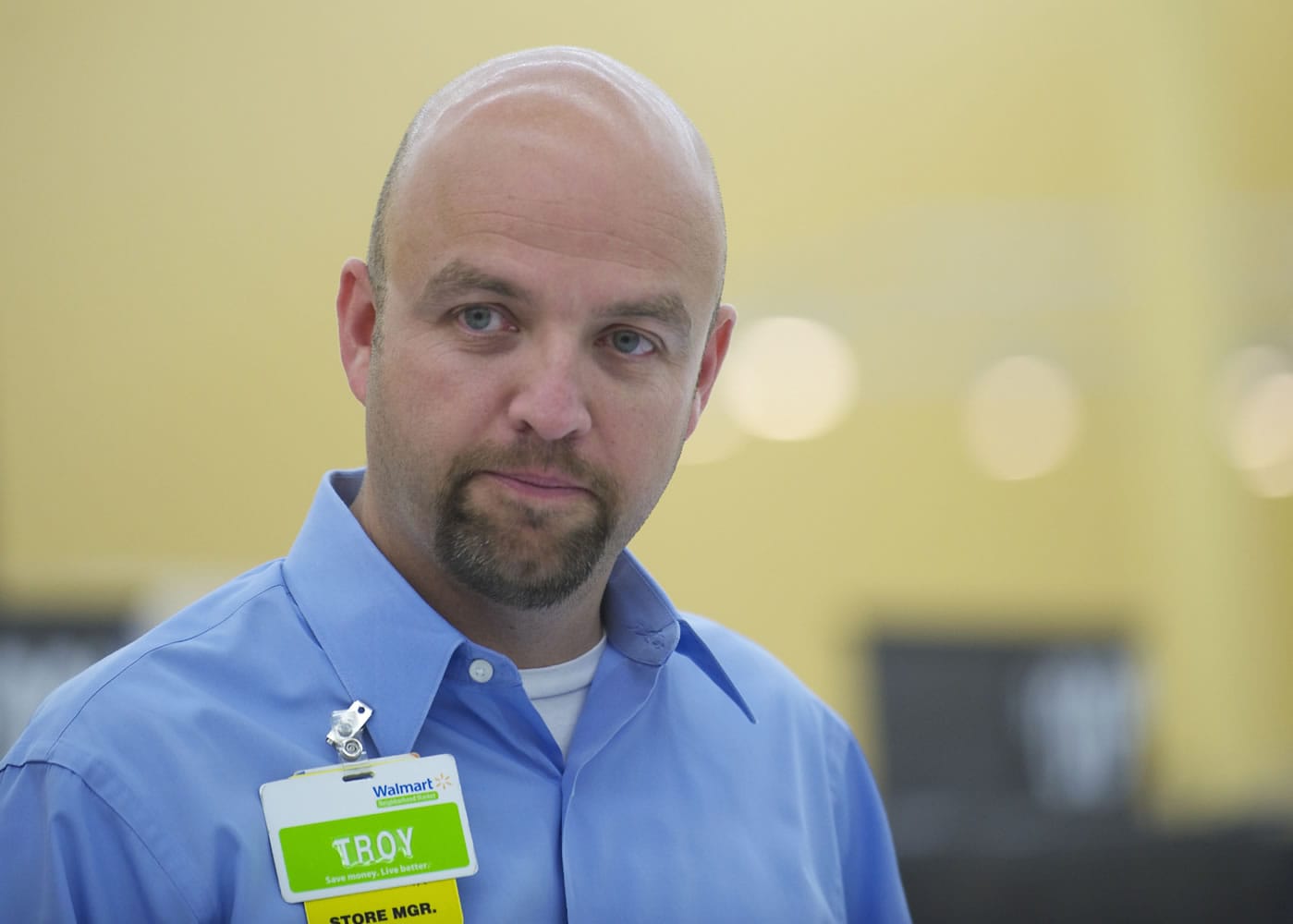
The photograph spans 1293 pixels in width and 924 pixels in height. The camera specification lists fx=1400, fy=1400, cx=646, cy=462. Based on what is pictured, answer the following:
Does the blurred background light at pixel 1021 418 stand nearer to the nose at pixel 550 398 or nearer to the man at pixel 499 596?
the man at pixel 499 596

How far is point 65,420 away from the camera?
662 cm

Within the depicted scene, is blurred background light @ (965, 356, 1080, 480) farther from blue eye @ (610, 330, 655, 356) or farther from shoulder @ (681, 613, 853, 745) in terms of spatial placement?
blue eye @ (610, 330, 655, 356)

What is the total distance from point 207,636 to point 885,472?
6972mm

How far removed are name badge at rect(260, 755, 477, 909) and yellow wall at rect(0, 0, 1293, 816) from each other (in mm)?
5515

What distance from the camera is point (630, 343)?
1.31 metres

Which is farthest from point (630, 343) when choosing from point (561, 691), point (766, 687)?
point (766, 687)

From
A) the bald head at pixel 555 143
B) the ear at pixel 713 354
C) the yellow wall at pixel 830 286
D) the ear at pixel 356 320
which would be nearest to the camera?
the bald head at pixel 555 143

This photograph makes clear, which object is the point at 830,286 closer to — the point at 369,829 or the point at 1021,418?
the point at 1021,418

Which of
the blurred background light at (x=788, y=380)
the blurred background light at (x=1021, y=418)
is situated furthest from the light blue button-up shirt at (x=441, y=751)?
the blurred background light at (x=1021, y=418)

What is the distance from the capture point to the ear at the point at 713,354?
148cm

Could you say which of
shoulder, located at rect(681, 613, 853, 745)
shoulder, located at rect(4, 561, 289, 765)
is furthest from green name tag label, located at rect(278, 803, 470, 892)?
shoulder, located at rect(681, 613, 853, 745)

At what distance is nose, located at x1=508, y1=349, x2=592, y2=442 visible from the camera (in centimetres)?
121

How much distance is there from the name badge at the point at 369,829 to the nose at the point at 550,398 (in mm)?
294

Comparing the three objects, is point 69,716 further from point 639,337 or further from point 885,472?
point 885,472
